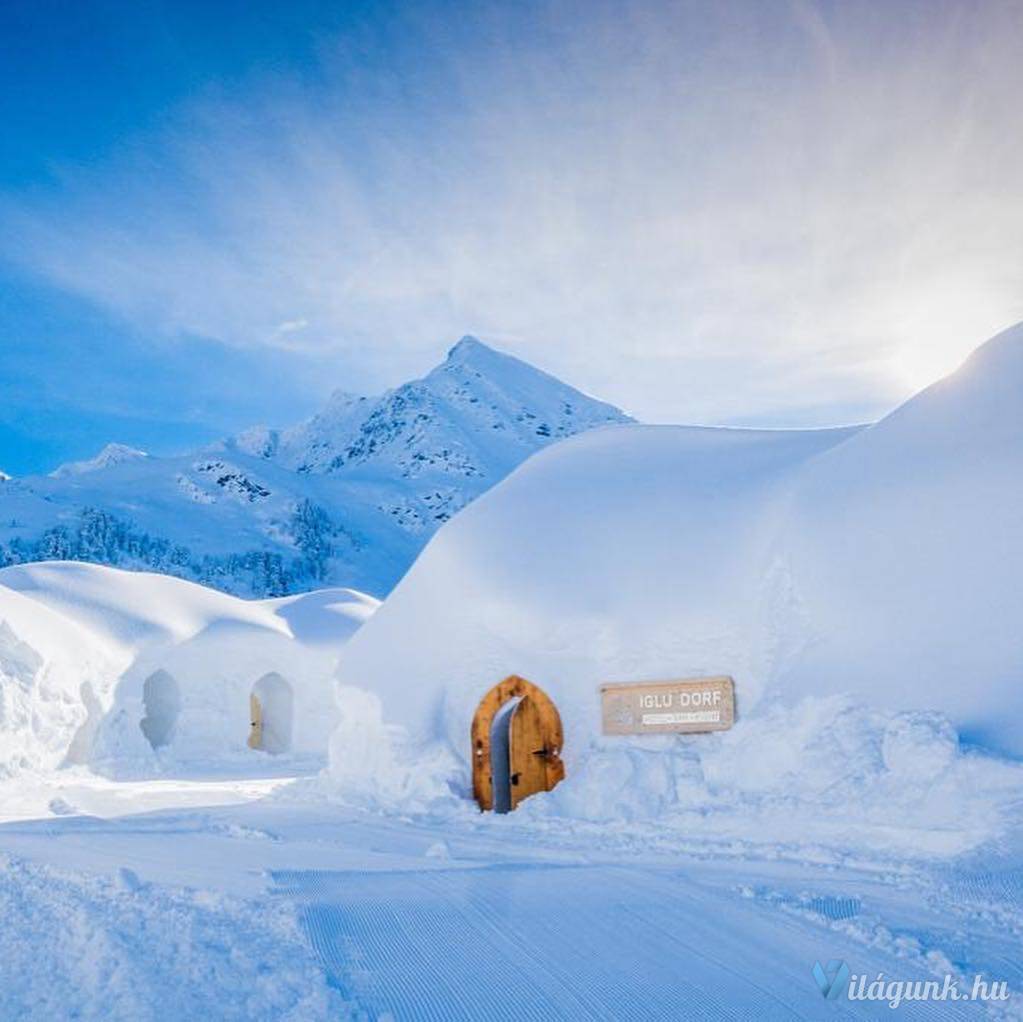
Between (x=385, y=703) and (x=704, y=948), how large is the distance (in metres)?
7.31

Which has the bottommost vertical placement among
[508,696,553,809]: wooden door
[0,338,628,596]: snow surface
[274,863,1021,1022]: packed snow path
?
[274,863,1021,1022]: packed snow path

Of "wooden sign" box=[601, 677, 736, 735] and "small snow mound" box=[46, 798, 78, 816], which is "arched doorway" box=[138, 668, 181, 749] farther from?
"wooden sign" box=[601, 677, 736, 735]

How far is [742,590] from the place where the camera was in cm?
907

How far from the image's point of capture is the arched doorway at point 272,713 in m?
24.1

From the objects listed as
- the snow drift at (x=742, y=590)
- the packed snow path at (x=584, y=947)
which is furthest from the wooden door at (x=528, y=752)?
the packed snow path at (x=584, y=947)

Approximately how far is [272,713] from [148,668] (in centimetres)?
522

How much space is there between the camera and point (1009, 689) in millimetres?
6926

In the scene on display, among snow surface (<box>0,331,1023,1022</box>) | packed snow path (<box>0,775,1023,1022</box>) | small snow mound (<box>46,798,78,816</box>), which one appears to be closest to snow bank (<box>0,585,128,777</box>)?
snow surface (<box>0,331,1023,1022</box>)

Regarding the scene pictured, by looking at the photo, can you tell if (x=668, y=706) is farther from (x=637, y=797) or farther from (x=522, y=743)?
(x=522, y=743)

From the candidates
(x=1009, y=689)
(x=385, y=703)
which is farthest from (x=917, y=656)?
(x=385, y=703)

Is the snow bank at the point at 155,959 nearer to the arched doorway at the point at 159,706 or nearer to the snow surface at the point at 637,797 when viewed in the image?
the snow surface at the point at 637,797

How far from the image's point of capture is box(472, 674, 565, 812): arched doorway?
9477 mm

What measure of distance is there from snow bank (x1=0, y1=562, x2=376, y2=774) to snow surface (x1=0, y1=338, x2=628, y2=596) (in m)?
40.2

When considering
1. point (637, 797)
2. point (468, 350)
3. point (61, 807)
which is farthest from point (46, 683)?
point (468, 350)
